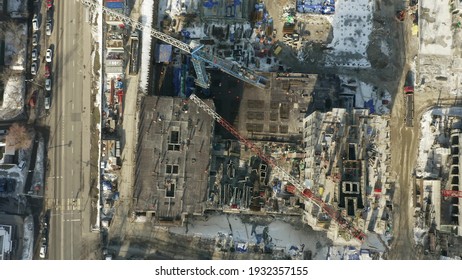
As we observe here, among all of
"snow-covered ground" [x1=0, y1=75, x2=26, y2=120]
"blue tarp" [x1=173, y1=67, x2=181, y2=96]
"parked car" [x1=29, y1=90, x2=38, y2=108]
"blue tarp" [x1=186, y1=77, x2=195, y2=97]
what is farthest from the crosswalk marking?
"blue tarp" [x1=186, y1=77, x2=195, y2=97]

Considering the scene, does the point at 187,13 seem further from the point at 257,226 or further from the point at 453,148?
the point at 453,148

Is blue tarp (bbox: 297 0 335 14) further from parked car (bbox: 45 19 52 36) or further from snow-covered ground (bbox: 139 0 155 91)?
parked car (bbox: 45 19 52 36)

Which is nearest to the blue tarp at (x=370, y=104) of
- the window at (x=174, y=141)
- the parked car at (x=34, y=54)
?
the window at (x=174, y=141)

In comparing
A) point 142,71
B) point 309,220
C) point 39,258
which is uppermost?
point 142,71

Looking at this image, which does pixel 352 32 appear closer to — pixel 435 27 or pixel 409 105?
pixel 435 27

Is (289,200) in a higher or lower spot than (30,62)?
lower

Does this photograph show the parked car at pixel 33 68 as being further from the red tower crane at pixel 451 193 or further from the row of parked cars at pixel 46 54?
the red tower crane at pixel 451 193

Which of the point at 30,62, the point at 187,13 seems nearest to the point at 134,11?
the point at 187,13
